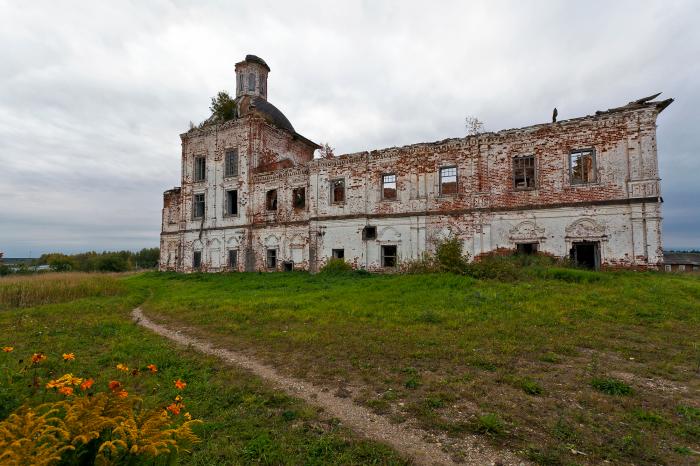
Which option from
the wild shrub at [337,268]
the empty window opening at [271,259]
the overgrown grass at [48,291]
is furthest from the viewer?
the empty window opening at [271,259]

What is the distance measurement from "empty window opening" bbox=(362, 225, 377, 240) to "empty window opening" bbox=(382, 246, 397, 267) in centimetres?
92

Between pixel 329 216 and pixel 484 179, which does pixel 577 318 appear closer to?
pixel 484 179

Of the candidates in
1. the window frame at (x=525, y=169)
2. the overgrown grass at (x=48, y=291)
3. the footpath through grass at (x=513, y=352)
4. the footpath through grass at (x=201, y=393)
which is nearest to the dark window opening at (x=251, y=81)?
the overgrown grass at (x=48, y=291)

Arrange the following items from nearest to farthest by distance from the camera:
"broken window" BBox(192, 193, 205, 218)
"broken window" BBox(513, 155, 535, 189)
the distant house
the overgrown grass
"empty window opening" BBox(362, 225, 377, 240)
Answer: the overgrown grass < "broken window" BBox(513, 155, 535, 189) < "empty window opening" BBox(362, 225, 377, 240) < "broken window" BBox(192, 193, 205, 218) < the distant house

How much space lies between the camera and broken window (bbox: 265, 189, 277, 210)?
24.2 meters

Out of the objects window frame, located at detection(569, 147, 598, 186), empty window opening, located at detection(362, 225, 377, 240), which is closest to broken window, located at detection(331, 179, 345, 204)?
empty window opening, located at detection(362, 225, 377, 240)

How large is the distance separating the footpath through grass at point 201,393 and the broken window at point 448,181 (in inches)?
582

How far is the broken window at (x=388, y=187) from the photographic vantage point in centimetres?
2002

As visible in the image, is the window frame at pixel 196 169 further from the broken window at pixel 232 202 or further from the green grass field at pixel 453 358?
the green grass field at pixel 453 358

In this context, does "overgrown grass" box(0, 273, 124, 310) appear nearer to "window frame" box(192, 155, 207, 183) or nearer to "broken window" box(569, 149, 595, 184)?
"window frame" box(192, 155, 207, 183)

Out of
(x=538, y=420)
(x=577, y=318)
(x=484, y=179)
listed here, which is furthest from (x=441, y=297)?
(x=484, y=179)

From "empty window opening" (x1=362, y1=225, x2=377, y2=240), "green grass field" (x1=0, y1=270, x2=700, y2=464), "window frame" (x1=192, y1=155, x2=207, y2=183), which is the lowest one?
"green grass field" (x1=0, y1=270, x2=700, y2=464)

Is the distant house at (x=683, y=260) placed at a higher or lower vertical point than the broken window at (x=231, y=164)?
lower

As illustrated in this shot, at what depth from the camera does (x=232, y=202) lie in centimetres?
2586
